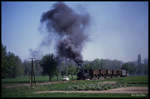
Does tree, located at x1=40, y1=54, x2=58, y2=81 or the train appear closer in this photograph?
the train

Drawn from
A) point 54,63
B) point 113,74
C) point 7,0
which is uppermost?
point 7,0

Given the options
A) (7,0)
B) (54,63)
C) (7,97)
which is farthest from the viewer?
(54,63)

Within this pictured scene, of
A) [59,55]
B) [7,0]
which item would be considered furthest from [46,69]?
[7,0]

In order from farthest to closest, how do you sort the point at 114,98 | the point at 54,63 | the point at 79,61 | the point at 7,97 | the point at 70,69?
1. the point at 70,69
2. the point at 54,63
3. the point at 79,61
4. the point at 7,97
5. the point at 114,98

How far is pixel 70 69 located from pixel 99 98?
150 ft

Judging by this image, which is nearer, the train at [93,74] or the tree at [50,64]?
the train at [93,74]

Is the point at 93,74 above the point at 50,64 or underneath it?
underneath

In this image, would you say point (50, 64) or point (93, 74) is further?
point (50, 64)

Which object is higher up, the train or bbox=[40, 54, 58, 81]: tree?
bbox=[40, 54, 58, 81]: tree

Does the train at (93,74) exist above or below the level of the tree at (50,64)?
below

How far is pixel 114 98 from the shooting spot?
1653 centimetres

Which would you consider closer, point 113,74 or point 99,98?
point 99,98

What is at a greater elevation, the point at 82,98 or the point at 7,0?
the point at 7,0

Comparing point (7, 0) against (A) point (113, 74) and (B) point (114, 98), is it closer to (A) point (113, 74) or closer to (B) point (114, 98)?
(B) point (114, 98)
